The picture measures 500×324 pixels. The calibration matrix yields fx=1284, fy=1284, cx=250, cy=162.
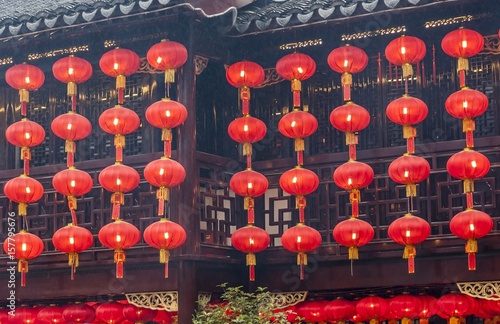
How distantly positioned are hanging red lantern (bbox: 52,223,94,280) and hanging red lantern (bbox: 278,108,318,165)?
10.3ft

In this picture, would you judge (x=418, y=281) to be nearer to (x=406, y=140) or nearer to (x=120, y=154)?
(x=406, y=140)

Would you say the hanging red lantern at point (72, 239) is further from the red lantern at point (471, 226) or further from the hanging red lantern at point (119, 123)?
the red lantern at point (471, 226)

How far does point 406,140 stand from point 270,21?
2529 millimetres

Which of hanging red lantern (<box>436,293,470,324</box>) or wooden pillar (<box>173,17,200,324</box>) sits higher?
wooden pillar (<box>173,17,200,324</box>)

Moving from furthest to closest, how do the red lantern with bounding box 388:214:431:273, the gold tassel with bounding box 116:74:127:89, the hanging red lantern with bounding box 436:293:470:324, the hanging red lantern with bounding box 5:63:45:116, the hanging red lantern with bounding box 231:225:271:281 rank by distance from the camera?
the hanging red lantern with bounding box 5:63:45:116 < the gold tassel with bounding box 116:74:127:89 < the hanging red lantern with bounding box 231:225:271:281 < the hanging red lantern with bounding box 436:293:470:324 < the red lantern with bounding box 388:214:431:273

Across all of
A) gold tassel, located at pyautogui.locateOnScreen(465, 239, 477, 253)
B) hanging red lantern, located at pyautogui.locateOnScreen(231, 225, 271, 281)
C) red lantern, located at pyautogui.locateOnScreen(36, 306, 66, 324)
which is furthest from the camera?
red lantern, located at pyautogui.locateOnScreen(36, 306, 66, 324)

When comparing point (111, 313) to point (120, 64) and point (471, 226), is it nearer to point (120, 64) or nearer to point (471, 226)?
point (120, 64)

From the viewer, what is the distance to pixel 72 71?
1839cm

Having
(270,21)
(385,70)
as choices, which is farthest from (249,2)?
(385,70)

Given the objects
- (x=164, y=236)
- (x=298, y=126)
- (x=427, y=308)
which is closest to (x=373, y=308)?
(x=427, y=308)

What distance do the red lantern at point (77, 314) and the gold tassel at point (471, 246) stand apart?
19.2 feet

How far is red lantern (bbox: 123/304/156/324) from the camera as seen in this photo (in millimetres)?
18656

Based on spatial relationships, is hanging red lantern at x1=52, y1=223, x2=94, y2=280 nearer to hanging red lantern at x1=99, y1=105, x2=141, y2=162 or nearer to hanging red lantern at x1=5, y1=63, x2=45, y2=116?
hanging red lantern at x1=99, y1=105, x2=141, y2=162

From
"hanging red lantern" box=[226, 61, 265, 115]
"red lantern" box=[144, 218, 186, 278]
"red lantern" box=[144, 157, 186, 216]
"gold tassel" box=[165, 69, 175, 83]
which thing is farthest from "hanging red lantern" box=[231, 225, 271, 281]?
"gold tassel" box=[165, 69, 175, 83]
